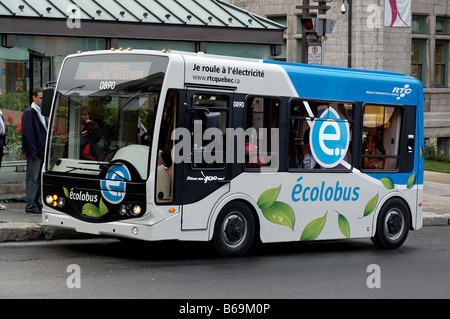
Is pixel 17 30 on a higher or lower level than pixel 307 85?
higher

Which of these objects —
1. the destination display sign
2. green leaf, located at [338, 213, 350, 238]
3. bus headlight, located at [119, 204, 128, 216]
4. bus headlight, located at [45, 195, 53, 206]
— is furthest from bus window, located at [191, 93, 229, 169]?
green leaf, located at [338, 213, 350, 238]

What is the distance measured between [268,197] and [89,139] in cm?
247

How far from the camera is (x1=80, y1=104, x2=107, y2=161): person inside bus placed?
11234mm

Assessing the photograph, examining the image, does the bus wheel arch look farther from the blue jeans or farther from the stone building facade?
the stone building facade

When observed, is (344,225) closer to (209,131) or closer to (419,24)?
(209,131)

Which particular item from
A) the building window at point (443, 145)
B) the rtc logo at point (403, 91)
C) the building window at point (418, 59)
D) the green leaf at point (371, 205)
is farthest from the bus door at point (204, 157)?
the building window at point (443, 145)

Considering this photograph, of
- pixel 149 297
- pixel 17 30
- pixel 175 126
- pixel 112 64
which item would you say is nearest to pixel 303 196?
pixel 175 126

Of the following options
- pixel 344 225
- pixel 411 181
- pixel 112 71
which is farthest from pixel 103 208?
pixel 411 181

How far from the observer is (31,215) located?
13789 millimetres

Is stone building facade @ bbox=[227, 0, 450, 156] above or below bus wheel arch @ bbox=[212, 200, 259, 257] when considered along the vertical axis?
above

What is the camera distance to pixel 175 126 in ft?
35.4

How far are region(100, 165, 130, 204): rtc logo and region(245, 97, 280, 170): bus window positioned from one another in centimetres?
168

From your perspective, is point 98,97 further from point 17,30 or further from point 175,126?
point 17,30

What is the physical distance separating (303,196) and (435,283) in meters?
2.61
